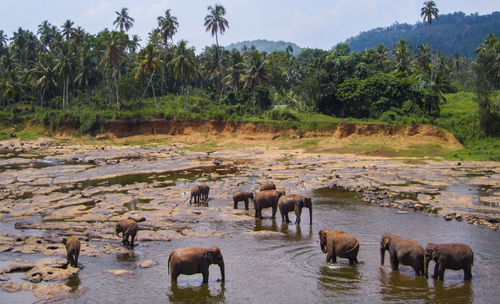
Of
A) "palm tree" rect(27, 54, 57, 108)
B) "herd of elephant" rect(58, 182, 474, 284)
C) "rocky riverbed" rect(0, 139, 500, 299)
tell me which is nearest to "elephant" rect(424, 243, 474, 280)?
"herd of elephant" rect(58, 182, 474, 284)

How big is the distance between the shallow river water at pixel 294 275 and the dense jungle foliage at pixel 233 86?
33011 millimetres

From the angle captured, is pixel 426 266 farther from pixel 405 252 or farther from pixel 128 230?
pixel 128 230

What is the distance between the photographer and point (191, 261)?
1194 centimetres

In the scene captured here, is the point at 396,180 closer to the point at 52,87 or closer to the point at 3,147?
the point at 3,147

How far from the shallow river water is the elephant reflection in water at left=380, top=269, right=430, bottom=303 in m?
0.02

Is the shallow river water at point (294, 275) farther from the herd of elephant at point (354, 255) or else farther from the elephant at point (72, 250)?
the elephant at point (72, 250)

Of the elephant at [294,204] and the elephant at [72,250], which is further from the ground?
the elephant at [294,204]

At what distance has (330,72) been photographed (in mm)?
58125

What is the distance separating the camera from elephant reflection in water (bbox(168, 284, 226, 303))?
11.3m

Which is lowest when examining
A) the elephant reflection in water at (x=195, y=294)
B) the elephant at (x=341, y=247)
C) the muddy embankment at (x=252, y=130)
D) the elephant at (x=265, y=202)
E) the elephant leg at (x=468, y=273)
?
the elephant reflection in water at (x=195, y=294)

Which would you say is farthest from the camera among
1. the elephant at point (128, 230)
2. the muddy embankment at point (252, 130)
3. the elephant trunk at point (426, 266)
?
the muddy embankment at point (252, 130)

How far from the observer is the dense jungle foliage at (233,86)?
52.2 metres

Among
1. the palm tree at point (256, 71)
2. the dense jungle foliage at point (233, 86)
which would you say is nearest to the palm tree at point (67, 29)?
the dense jungle foliage at point (233, 86)

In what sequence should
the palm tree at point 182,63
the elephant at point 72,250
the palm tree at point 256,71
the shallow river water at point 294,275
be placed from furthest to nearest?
the palm tree at point 182,63 < the palm tree at point 256,71 < the elephant at point 72,250 < the shallow river water at point 294,275
